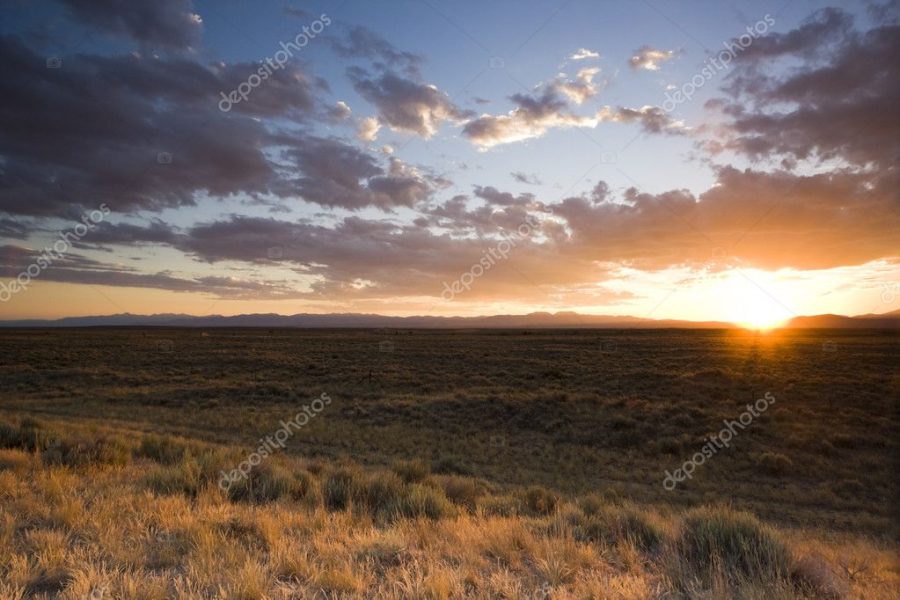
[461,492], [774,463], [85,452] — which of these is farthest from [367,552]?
[774,463]

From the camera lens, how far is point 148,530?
572 cm

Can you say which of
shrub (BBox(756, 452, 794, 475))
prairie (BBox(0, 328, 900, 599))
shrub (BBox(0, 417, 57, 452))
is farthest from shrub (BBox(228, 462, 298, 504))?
shrub (BBox(756, 452, 794, 475))

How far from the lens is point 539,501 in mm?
9609

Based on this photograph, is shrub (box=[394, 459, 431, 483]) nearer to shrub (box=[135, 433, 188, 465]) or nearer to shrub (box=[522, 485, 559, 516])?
shrub (box=[522, 485, 559, 516])

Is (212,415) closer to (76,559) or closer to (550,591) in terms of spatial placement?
(76,559)

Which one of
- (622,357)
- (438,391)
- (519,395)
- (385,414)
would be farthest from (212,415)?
(622,357)

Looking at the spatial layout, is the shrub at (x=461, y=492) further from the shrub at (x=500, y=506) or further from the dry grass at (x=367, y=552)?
the dry grass at (x=367, y=552)

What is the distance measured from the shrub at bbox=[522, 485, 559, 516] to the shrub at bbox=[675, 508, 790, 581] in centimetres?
304

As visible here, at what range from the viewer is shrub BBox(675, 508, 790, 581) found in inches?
207

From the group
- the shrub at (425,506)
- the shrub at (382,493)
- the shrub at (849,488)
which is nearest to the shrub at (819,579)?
the shrub at (425,506)

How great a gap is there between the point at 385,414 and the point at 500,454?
7681 mm

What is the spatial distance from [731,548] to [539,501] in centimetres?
422

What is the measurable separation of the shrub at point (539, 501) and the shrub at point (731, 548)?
9.98 ft

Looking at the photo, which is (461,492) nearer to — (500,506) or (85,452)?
(500,506)
